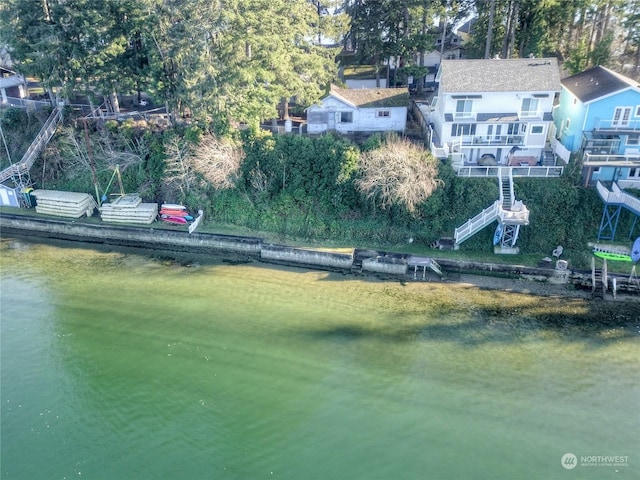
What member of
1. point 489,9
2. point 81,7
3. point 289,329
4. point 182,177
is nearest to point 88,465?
point 289,329

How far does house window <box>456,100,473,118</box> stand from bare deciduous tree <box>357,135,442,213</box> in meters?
3.95

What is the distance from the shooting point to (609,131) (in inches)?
1152

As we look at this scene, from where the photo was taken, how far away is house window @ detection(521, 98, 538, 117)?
1216 inches

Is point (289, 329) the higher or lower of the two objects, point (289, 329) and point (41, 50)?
the lower

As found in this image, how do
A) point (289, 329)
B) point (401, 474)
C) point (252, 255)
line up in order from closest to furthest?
point (401, 474), point (289, 329), point (252, 255)

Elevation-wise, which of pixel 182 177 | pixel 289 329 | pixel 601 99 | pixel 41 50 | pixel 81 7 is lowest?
pixel 289 329

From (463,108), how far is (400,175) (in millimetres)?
7075

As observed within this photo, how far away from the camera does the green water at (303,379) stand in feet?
57.5

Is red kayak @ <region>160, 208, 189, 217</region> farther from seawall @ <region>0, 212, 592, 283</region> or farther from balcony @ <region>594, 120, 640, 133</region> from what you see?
balcony @ <region>594, 120, 640, 133</region>

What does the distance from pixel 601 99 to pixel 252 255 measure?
2381 centimetres

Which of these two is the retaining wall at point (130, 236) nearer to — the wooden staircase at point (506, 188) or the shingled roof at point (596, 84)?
the wooden staircase at point (506, 188)

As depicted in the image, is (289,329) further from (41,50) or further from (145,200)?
(41,50)

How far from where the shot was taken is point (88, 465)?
17.3 meters

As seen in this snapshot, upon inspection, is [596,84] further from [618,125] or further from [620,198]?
[620,198]
